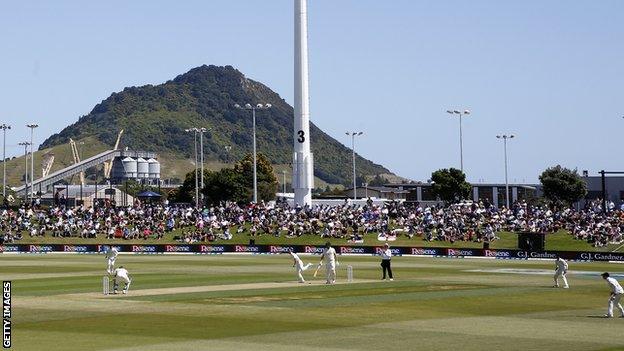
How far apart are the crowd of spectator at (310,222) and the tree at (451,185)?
126ft

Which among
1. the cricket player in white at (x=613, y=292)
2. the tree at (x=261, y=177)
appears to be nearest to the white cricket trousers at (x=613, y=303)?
the cricket player in white at (x=613, y=292)

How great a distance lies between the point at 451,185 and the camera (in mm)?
145125

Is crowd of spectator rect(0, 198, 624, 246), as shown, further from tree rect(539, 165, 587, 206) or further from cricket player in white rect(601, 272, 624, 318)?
cricket player in white rect(601, 272, 624, 318)

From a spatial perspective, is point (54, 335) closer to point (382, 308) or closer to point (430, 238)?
point (382, 308)

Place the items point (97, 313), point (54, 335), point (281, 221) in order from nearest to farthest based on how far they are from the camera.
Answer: point (54, 335) → point (97, 313) → point (281, 221)

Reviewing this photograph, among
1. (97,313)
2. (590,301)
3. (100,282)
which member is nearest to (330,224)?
(100,282)

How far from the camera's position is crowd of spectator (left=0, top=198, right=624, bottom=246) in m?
93.3

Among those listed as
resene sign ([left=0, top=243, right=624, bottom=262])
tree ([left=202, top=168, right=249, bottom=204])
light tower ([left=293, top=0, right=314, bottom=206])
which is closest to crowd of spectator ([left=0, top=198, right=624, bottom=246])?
resene sign ([left=0, top=243, right=624, bottom=262])

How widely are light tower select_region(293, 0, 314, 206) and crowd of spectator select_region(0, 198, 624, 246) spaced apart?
739 cm

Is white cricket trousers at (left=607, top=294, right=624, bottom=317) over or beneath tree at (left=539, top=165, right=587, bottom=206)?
beneath

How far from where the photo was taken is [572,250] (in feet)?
274

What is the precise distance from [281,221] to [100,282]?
47.8 m

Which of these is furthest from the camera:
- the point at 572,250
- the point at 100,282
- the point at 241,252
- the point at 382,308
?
the point at 241,252

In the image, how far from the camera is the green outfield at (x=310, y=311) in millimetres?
29922
